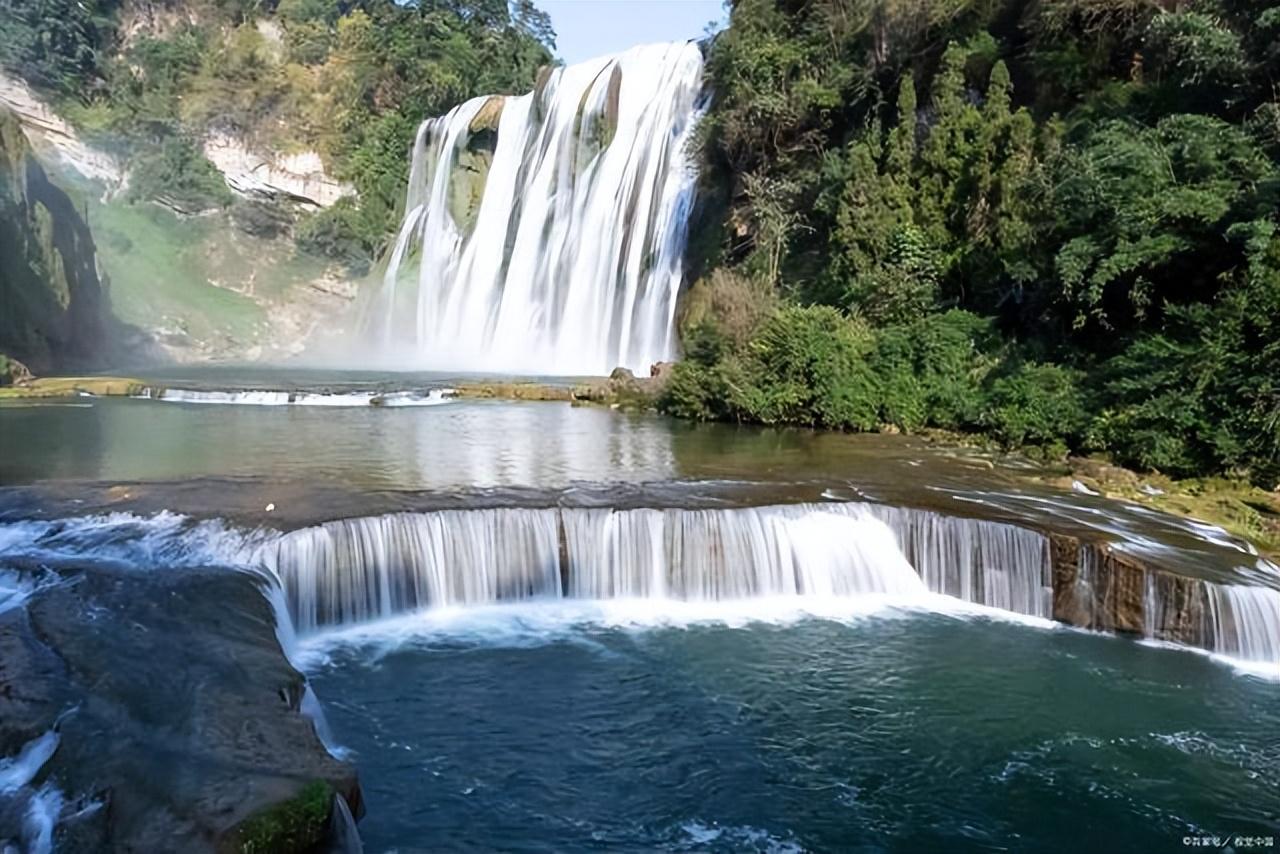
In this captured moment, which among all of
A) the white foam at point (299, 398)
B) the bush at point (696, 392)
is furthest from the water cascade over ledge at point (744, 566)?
the white foam at point (299, 398)

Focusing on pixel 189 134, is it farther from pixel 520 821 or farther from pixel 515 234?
pixel 520 821

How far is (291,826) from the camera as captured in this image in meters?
4.38

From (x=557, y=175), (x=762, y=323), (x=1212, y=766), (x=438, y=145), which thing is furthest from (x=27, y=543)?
(x=438, y=145)

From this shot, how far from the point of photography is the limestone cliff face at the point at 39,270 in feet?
80.5

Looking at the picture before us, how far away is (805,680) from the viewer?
7812 millimetres

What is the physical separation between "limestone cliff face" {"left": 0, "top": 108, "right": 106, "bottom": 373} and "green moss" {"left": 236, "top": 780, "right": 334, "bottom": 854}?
79.1 feet

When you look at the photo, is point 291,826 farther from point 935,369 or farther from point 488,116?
point 488,116

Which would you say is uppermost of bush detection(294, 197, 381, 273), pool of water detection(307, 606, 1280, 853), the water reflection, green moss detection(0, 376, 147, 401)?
bush detection(294, 197, 381, 273)

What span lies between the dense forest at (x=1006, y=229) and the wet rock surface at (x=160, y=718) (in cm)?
1090

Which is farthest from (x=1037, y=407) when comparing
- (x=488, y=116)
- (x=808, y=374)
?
(x=488, y=116)

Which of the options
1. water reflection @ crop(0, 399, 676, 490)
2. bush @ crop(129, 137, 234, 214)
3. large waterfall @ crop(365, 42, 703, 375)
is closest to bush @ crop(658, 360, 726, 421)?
water reflection @ crop(0, 399, 676, 490)

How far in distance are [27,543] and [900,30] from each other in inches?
766

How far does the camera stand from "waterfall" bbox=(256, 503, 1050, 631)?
906 centimetres

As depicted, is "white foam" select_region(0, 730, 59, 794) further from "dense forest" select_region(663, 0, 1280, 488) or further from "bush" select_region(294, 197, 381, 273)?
"bush" select_region(294, 197, 381, 273)
